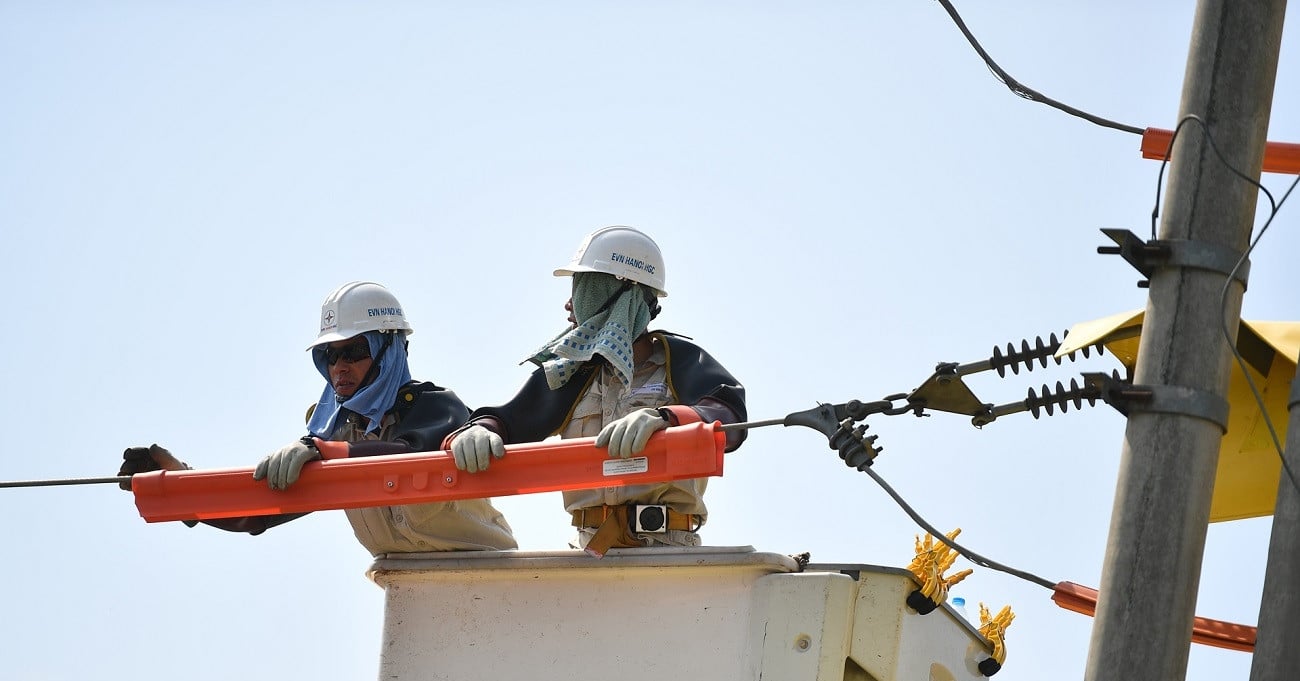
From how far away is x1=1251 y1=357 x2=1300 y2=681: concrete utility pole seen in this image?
4.85m

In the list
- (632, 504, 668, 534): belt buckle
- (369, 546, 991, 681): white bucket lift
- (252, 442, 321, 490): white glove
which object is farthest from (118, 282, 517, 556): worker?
(632, 504, 668, 534): belt buckle

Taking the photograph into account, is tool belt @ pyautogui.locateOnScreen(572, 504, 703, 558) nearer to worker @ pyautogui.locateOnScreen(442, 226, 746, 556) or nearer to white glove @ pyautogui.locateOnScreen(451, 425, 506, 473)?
worker @ pyautogui.locateOnScreen(442, 226, 746, 556)

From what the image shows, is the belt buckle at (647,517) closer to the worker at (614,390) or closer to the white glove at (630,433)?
the worker at (614,390)

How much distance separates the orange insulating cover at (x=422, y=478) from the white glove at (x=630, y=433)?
0.03 metres

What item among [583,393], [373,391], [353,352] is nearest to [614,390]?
[583,393]

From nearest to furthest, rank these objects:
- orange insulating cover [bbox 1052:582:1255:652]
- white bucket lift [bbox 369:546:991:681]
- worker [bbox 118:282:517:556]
→ white bucket lift [bbox 369:546:991:681] < orange insulating cover [bbox 1052:582:1255:652] < worker [bbox 118:282:517:556]

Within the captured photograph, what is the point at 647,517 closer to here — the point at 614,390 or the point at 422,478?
the point at 614,390

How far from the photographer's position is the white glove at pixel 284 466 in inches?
276

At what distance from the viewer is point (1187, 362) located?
505 cm

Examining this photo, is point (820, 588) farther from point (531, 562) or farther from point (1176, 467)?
point (1176, 467)

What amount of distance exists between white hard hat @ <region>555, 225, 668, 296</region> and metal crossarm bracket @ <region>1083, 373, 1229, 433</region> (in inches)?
125

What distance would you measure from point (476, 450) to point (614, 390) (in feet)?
3.49

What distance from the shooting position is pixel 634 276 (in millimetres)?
7875

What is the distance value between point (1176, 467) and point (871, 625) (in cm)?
170
